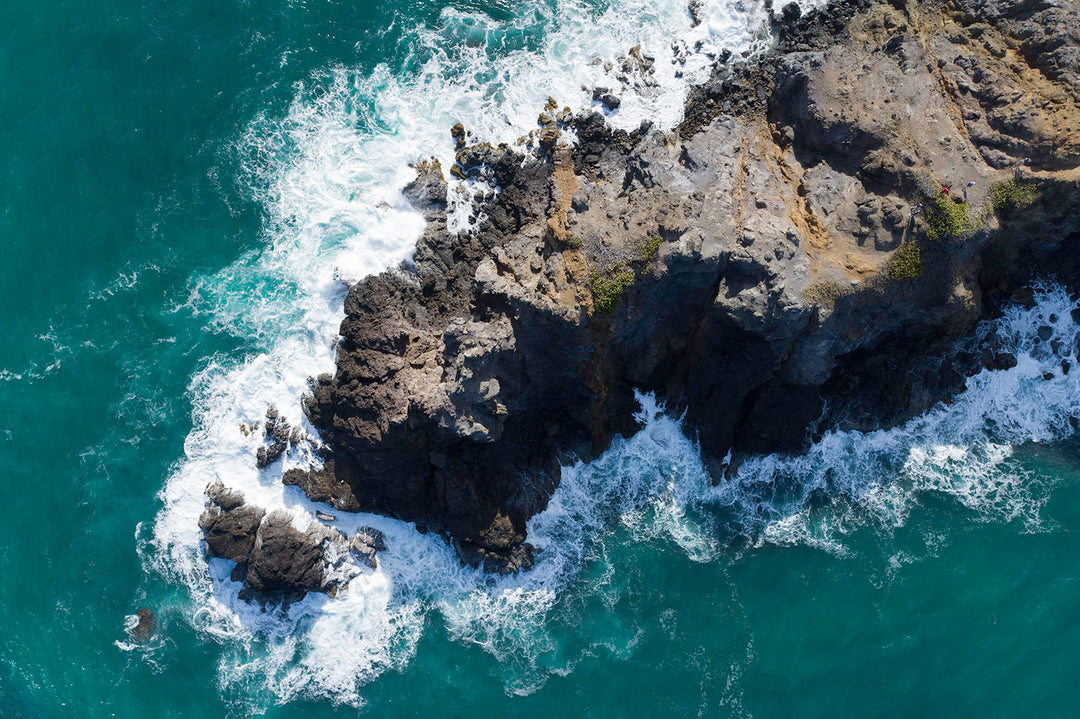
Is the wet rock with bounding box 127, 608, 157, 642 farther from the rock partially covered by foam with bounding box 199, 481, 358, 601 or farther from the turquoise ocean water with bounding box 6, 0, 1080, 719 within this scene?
the rock partially covered by foam with bounding box 199, 481, 358, 601

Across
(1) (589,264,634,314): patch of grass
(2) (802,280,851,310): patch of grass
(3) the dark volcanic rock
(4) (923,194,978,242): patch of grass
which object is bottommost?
(3) the dark volcanic rock

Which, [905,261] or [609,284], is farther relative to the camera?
[905,261]

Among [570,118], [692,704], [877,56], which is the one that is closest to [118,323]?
[570,118]

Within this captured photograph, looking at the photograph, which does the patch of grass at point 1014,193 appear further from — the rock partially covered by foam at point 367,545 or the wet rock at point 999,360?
the rock partially covered by foam at point 367,545

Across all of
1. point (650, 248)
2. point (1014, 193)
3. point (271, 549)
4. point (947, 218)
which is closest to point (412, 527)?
point (271, 549)

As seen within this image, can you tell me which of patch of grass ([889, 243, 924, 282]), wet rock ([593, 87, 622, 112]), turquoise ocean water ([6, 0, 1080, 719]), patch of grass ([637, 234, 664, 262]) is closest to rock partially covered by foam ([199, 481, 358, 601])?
turquoise ocean water ([6, 0, 1080, 719])

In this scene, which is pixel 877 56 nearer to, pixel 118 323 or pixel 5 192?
pixel 118 323

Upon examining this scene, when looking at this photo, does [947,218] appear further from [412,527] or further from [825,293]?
[412,527]
